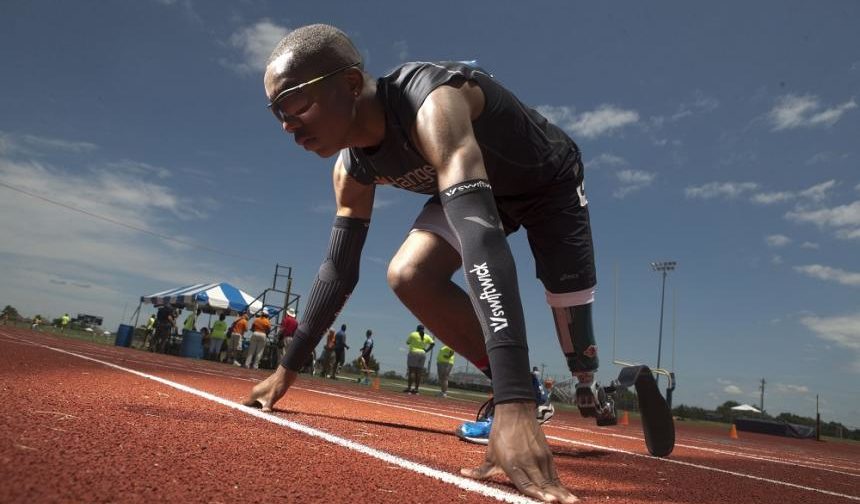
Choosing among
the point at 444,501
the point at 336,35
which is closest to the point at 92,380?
the point at 336,35

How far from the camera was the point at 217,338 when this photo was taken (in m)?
20.3

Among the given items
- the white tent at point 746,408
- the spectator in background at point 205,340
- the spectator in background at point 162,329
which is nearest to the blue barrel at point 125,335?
the spectator in background at point 162,329

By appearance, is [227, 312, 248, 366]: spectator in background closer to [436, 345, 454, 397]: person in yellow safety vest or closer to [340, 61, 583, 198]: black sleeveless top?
[436, 345, 454, 397]: person in yellow safety vest

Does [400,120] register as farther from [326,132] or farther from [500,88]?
[500,88]

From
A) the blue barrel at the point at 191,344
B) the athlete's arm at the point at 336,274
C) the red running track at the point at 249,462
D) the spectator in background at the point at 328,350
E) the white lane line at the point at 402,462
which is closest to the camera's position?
the red running track at the point at 249,462

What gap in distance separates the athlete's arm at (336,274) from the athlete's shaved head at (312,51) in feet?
3.49

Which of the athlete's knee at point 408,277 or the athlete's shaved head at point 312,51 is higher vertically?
the athlete's shaved head at point 312,51

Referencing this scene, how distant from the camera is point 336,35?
2.14 metres

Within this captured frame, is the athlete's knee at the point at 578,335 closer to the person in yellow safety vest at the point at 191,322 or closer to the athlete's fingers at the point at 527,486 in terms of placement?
the athlete's fingers at the point at 527,486

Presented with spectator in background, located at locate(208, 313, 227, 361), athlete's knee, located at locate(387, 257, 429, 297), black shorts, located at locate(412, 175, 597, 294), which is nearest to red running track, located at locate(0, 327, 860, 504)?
athlete's knee, located at locate(387, 257, 429, 297)

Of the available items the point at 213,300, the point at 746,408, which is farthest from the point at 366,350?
the point at 746,408

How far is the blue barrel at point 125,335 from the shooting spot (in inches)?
853

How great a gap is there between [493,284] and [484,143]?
882 millimetres

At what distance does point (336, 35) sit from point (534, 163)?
102 cm
